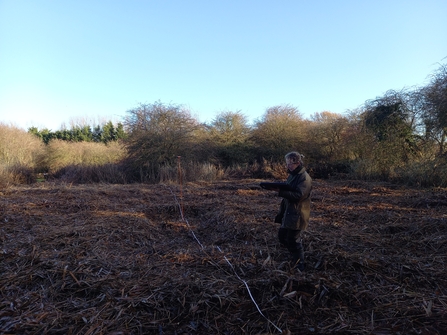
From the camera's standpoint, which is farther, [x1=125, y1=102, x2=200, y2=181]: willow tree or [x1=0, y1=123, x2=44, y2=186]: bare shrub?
[x1=0, y1=123, x2=44, y2=186]: bare shrub

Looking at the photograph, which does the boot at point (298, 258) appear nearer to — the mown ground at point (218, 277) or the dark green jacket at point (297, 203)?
the mown ground at point (218, 277)

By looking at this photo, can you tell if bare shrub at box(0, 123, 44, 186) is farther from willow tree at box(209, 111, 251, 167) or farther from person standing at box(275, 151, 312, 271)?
person standing at box(275, 151, 312, 271)

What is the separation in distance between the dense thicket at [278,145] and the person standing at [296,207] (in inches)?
352

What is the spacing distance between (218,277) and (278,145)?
60.7 ft

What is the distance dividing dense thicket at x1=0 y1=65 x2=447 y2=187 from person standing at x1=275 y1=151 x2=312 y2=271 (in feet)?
29.3

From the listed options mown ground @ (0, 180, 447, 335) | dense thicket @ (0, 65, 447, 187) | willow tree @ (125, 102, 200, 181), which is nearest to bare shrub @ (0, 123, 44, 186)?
dense thicket @ (0, 65, 447, 187)

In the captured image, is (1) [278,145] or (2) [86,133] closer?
(1) [278,145]

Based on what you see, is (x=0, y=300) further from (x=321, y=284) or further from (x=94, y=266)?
(x=321, y=284)

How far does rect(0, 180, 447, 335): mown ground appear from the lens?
241cm

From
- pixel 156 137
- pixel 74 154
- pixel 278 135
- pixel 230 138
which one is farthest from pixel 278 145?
pixel 74 154

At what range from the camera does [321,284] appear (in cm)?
285

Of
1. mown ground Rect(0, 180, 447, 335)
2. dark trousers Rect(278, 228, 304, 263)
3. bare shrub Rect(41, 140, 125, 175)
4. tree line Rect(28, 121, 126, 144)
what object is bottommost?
mown ground Rect(0, 180, 447, 335)

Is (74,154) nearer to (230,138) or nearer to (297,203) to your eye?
(230,138)

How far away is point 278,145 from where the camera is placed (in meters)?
21.1
